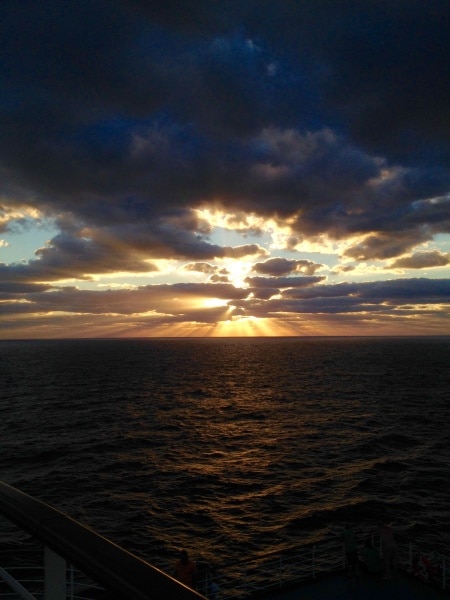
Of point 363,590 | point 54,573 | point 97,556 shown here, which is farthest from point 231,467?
point 97,556

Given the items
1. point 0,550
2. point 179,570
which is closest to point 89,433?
point 0,550

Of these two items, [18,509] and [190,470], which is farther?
[190,470]

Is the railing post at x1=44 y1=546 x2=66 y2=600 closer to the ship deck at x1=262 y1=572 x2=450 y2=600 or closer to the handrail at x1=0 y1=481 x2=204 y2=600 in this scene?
the handrail at x1=0 y1=481 x2=204 y2=600

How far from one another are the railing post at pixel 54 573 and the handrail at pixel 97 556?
0.07 m

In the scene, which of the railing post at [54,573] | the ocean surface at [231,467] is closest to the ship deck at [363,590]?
the ocean surface at [231,467]

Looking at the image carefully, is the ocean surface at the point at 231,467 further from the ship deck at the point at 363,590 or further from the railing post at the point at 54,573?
the railing post at the point at 54,573

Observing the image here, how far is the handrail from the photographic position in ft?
5.69

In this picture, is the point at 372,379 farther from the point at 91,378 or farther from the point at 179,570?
the point at 179,570

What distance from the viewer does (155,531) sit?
23.7 metres

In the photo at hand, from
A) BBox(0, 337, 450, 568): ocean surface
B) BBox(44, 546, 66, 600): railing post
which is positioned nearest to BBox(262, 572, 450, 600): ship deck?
BBox(0, 337, 450, 568): ocean surface

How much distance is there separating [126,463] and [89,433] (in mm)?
12671

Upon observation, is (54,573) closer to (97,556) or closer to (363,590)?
(97,556)

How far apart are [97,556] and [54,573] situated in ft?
0.96

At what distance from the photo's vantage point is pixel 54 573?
2064mm
